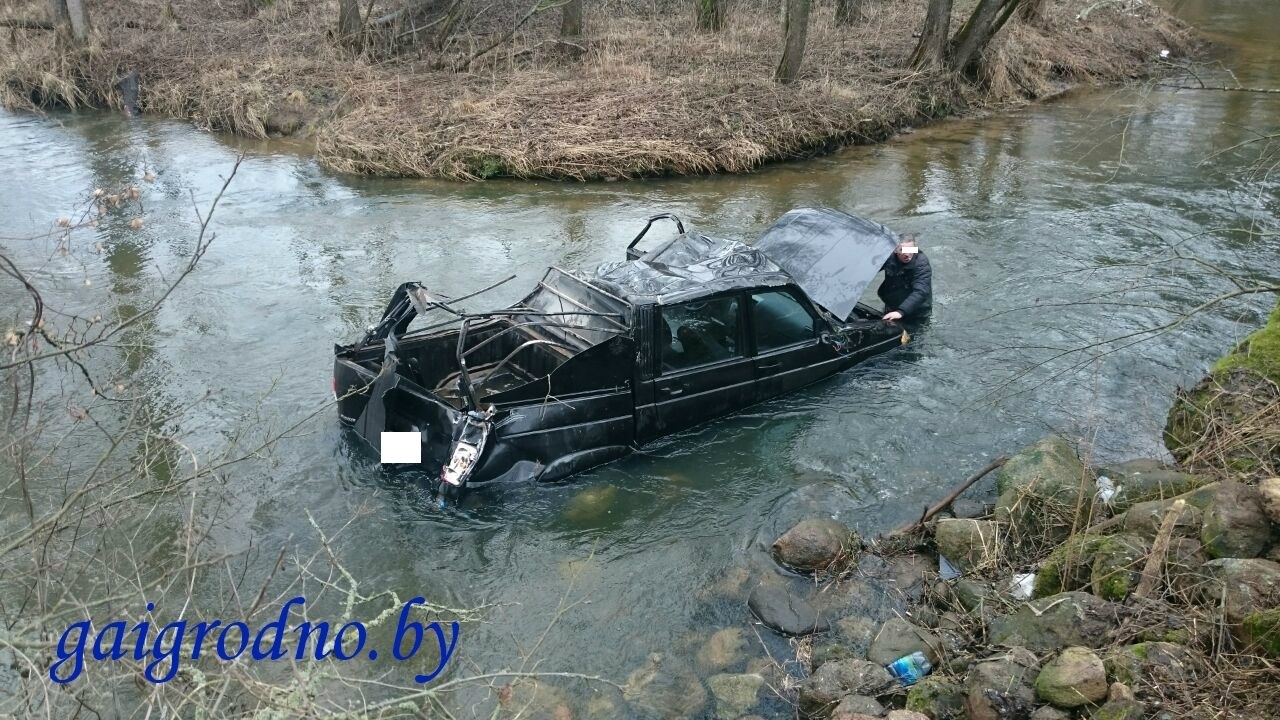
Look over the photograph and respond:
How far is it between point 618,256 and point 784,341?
467 cm

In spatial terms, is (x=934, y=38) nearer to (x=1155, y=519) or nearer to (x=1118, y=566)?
(x=1155, y=519)

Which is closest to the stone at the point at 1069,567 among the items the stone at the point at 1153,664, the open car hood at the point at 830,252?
the stone at the point at 1153,664

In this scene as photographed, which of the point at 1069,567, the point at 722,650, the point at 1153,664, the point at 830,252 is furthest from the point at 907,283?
the point at 1153,664

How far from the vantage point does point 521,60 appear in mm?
20984

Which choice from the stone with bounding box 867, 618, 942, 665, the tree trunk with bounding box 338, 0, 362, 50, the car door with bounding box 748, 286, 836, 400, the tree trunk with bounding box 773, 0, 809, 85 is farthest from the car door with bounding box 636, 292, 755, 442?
the tree trunk with bounding box 338, 0, 362, 50

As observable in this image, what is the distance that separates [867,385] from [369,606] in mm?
5180

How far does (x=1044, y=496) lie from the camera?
6781mm

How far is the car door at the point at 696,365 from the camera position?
780 centimetres

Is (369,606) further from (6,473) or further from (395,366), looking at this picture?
(6,473)

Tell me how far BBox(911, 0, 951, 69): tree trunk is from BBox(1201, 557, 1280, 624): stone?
1686cm

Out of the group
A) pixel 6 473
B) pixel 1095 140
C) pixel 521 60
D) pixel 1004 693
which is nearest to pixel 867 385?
pixel 1004 693

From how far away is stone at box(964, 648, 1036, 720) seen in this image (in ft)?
16.3

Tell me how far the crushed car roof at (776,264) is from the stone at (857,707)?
134 inches

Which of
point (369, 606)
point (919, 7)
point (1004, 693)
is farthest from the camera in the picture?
point (919, 7)
